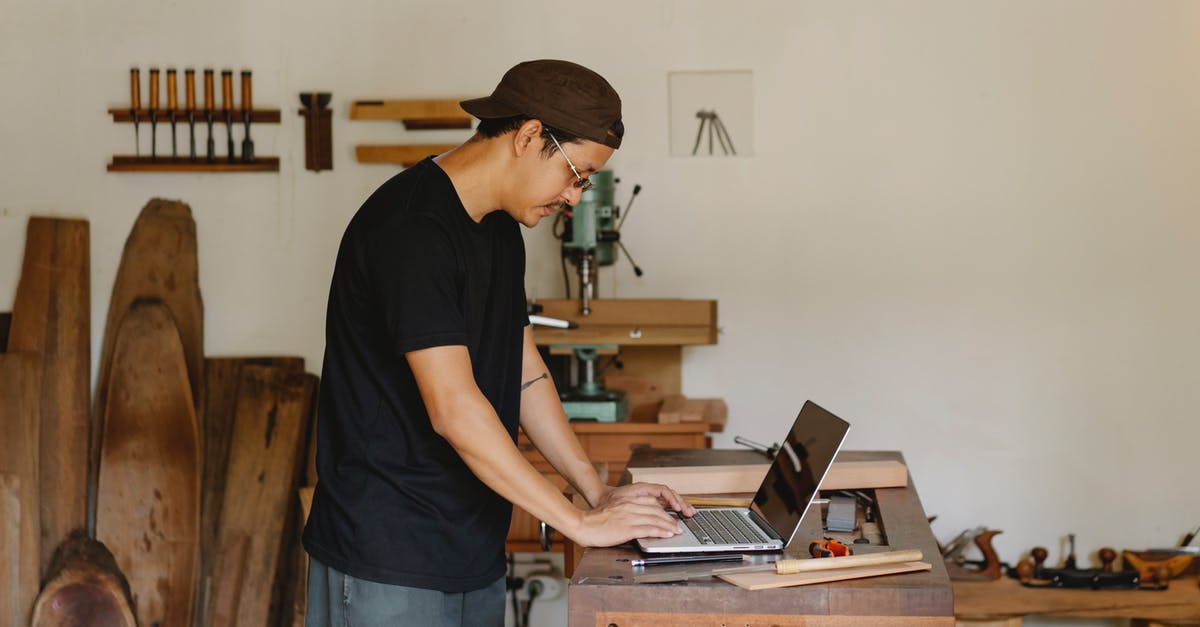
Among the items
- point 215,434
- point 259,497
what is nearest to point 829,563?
point 259,497

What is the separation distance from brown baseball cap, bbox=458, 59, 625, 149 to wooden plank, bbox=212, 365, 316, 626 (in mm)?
2377

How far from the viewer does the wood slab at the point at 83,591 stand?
371 centimetres

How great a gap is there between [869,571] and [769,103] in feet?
8.21

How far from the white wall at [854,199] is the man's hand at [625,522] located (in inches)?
84.6

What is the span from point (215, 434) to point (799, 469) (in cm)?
265

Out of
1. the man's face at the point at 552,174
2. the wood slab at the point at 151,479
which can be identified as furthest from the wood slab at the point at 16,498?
the man's face at the point at 552,174

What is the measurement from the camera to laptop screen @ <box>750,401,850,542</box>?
1.83m

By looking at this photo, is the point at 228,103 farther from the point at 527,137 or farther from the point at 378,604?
the point at 378,604

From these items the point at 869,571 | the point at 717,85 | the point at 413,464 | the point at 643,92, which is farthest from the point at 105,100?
the point at 869,571

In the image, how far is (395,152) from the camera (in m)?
3.97

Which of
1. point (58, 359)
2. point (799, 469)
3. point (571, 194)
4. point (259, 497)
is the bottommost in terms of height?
point (259, 497)

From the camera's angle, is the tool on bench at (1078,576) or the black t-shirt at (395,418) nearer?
the black t-shirt at (395,418)

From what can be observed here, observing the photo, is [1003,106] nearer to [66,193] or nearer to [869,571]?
[869,571]

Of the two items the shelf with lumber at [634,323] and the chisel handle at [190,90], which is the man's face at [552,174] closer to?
the shelf with lumber at [634,323]
